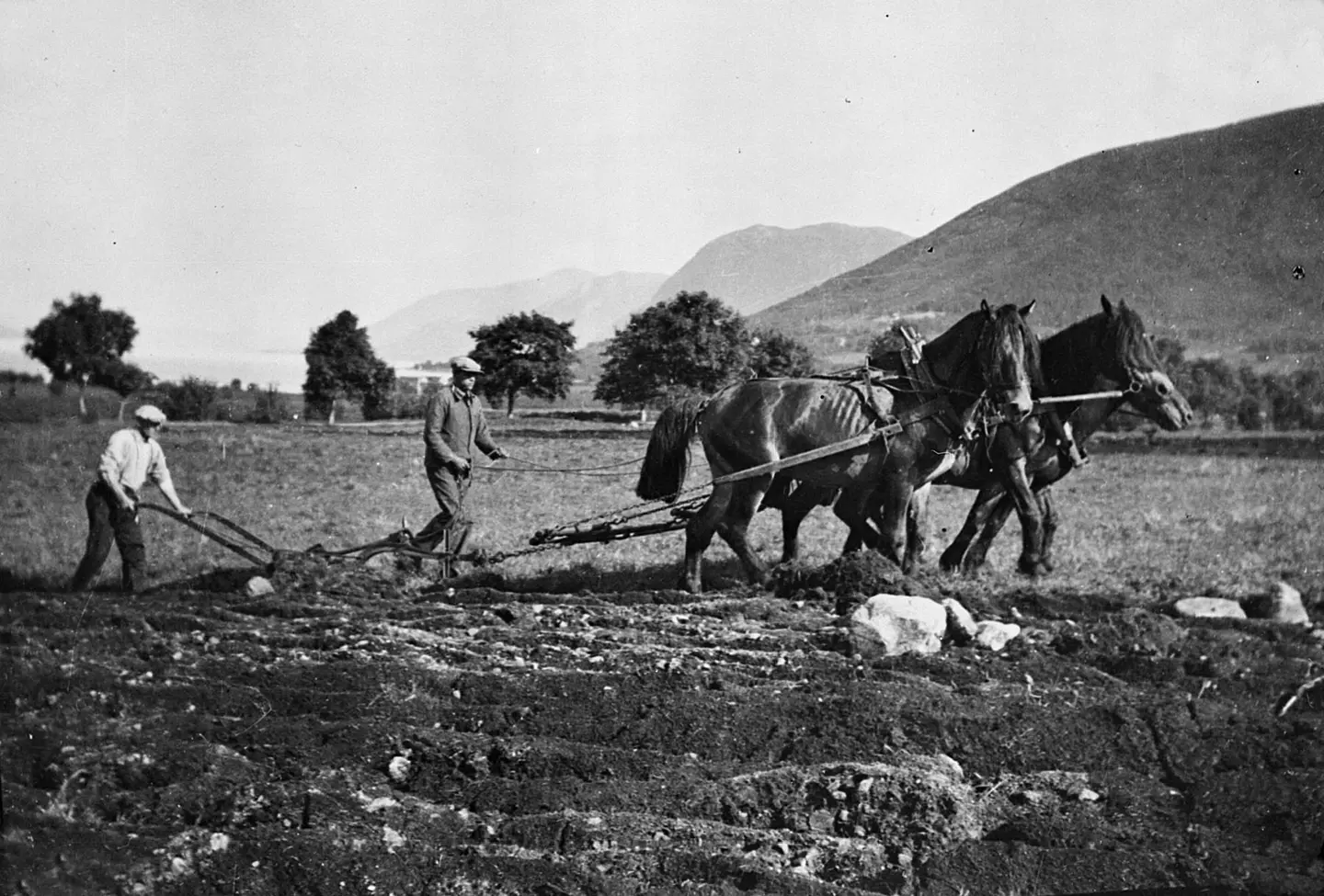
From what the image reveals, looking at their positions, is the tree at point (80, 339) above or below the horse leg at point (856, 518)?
above

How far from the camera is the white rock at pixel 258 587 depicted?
5.92 m

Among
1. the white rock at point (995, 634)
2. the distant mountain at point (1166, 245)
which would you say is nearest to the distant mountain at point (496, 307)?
the distant mountain at point (1166, 245)

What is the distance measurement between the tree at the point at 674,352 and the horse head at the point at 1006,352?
171 centimetres

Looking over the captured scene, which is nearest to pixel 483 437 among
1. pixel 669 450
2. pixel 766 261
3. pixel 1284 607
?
pixel 669 450

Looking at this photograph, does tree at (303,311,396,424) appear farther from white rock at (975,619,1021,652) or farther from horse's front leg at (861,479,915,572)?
white rock at (975,619,1021,652)

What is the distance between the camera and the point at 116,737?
4.72 meters

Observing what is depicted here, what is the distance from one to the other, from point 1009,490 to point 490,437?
3888mm

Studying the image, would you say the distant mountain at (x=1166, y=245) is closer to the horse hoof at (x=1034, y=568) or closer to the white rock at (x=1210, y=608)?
the white rock at (x=1210, y=608)

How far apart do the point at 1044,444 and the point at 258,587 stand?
5.72 metres

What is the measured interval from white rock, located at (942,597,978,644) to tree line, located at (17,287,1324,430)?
2.26m

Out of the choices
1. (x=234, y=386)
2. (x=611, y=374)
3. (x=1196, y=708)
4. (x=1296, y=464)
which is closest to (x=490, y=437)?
(x=611, y=374)

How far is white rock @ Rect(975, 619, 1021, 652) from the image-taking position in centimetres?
577

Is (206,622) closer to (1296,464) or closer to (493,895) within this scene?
(493,895)

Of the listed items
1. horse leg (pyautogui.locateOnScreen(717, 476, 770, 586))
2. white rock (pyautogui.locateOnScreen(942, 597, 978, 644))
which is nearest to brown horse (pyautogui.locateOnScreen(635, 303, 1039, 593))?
horse leg (pyautogui.locateOnScreen(717, 476, 770, 586))
